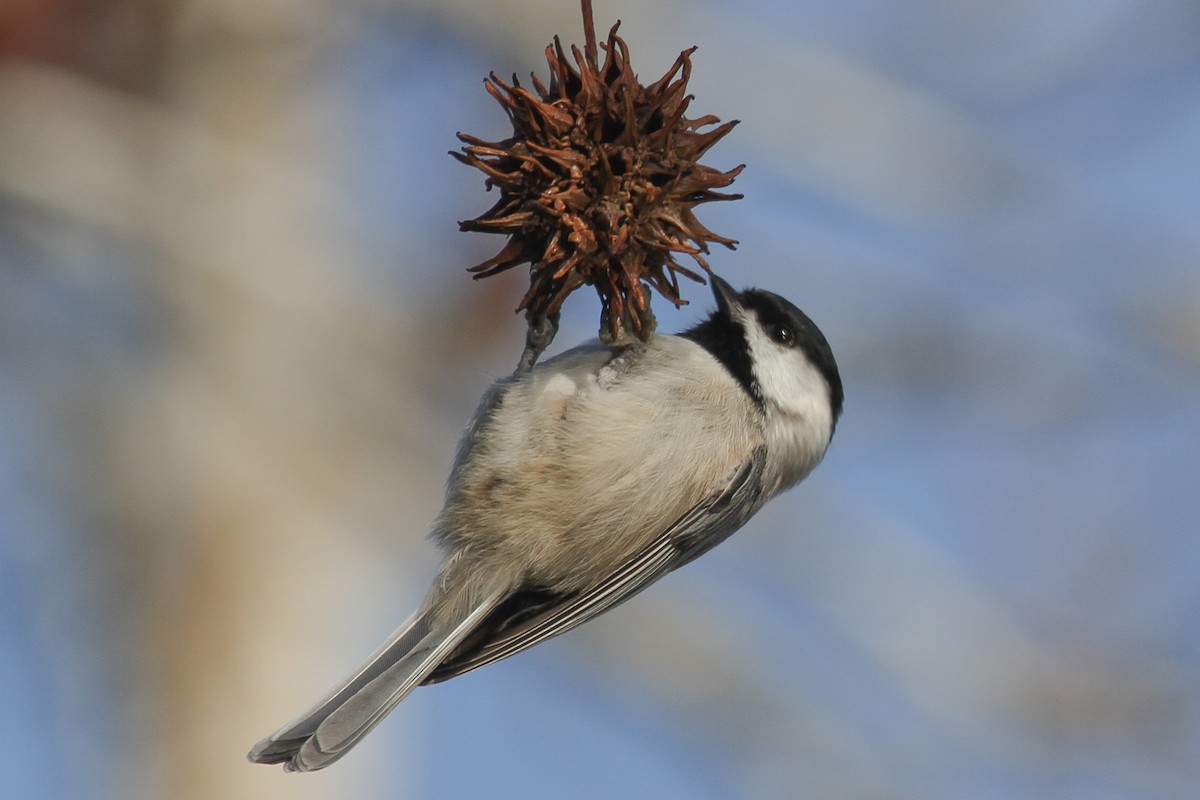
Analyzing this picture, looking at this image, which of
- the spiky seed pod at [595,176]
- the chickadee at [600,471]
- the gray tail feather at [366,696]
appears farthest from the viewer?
the chickadee at [600,471]

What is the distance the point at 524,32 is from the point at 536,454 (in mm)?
1717

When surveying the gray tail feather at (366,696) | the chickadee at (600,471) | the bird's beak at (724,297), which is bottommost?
the gray tail feather at (366,696)

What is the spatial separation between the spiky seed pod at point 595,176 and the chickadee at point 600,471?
30.1 inches

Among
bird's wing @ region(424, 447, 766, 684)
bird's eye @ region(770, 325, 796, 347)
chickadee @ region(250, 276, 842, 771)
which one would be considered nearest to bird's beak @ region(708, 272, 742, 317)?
chickadee @ region(250, 276, 842, 771)

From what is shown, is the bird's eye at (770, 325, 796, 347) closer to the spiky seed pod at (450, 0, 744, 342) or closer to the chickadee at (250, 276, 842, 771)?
the chickadee at (250, 276, 842, 771)

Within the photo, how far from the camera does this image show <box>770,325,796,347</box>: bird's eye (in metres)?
3.38

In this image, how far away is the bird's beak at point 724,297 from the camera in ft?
11.2

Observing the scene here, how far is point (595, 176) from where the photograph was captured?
2.41m

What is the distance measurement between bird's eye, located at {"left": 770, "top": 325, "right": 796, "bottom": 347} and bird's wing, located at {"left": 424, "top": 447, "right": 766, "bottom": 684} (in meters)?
0.28

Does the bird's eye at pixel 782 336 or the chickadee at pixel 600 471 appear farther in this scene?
the bird's eye at pixel 782 336

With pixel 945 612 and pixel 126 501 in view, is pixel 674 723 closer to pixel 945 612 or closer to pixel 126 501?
pixel 945 612

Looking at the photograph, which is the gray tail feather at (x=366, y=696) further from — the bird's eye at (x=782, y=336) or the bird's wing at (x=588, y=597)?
the bird's eye at (x=782, y=336)

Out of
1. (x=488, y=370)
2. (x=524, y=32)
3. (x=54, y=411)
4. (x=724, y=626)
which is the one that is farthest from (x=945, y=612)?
(x=54, y=411)

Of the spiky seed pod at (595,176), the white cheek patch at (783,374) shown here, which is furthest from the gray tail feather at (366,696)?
the spiky seed pod at (595,176)
